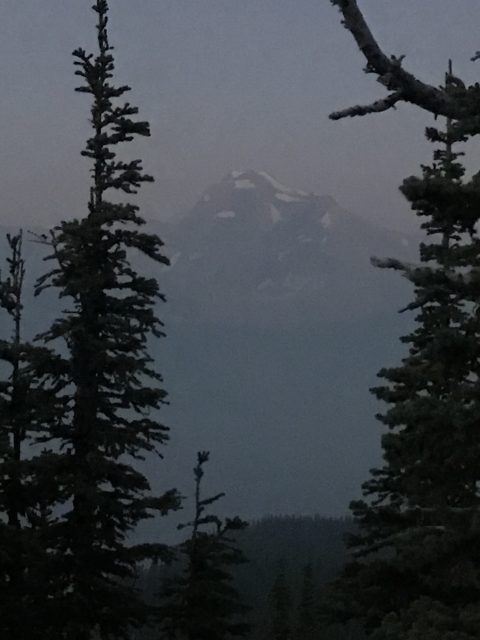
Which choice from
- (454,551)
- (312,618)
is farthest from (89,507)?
(312,618)

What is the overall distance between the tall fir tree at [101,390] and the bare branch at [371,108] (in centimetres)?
1188

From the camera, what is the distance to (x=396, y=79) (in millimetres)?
6059

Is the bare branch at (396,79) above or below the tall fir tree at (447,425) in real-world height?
above

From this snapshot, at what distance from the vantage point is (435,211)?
7.68 m

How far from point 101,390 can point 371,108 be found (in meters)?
13.9

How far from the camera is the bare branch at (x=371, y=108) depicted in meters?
6.22

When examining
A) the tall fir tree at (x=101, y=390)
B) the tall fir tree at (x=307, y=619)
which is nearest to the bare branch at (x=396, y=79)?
the tall fir tree at (x=101, y=390)

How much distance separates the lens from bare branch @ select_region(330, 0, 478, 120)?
569 cm

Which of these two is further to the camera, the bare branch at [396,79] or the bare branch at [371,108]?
the bare branch at [371,108]

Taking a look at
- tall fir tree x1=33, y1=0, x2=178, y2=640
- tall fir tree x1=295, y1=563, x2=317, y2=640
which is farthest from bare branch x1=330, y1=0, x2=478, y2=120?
tall fir tree x1=295, y1=563, x2=317, y2=640

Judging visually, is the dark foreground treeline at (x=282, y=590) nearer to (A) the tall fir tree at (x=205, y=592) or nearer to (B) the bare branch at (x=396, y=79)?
(A) the tall fir tree at (x=205, y=592)

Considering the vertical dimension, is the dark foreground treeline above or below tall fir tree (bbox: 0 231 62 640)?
below

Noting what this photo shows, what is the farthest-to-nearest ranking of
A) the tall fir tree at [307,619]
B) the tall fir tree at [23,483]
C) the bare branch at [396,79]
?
the tall fir tree at [307,619], the tall fir tree at [23,483], the bare branch at [396,79]

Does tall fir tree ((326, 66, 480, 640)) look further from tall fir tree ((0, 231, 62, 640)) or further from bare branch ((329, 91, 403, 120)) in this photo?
tall fir tree ((0, 231, 62, 640))
